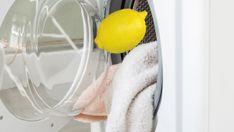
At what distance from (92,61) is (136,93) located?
0.31 metres

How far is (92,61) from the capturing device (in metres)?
1.15

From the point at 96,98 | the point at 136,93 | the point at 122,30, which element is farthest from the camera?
the point at 96,98

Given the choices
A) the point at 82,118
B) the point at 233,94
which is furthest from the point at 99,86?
the point at 233,94

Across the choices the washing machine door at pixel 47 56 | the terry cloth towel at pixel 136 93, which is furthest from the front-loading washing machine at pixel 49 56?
the terry cloth towel at pixel 136 93

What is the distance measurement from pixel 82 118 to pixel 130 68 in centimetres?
30

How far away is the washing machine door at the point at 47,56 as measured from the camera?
1.01 meters

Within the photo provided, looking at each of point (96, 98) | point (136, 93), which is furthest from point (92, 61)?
point (136, 93)

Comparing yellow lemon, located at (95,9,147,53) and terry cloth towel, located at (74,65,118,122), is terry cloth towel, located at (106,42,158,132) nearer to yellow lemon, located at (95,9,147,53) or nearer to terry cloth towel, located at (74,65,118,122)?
yellow lemon, located at (95,9,147,53)

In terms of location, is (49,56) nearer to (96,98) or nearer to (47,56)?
(47,56)

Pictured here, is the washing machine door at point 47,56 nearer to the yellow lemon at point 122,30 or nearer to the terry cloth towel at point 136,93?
the yellow lemon at point 122,30

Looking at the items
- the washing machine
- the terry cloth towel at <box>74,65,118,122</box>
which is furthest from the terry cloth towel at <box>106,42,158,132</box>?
the terry cloth towel at <box>74,65,118,122</box>

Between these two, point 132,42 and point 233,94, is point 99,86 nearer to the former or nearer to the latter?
point 132,42

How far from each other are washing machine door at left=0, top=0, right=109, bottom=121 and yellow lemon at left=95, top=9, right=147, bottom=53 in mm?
91

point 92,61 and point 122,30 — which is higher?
point 122,30
